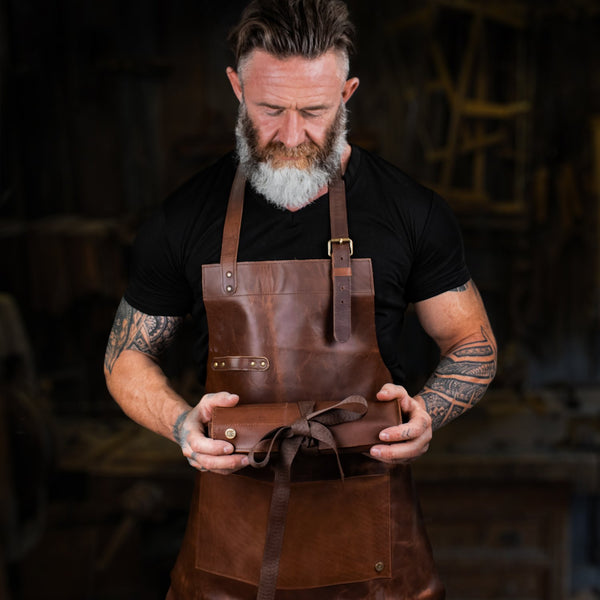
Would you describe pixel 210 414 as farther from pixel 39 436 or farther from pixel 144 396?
pixel 39 436

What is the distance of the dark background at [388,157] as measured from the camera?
12.6 ft

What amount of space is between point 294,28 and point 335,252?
46 cm

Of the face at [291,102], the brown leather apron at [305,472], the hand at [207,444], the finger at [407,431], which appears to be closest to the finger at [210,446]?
the hand at [207,444]

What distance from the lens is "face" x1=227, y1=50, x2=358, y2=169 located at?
1.54 meters

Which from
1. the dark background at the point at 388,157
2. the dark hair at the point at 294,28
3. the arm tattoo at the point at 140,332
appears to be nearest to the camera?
the dark hair at the point at 294,28

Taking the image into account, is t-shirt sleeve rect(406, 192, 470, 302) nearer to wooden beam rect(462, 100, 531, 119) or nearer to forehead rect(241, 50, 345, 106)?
forehead rect(241, 50, 345, 106)

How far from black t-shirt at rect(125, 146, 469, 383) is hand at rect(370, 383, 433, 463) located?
0.18 metres

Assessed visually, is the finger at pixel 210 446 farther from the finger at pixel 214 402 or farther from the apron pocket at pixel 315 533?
the apron pocket at pixel 315 533

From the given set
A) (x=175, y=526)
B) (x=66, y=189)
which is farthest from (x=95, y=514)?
(x=66, y=189)

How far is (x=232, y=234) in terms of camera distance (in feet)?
5.40

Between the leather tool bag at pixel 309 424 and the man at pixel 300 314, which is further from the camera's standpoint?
the man at pixel 300 314

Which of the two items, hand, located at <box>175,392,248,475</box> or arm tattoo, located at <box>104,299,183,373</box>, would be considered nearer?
hand, located at <box>175,392,248,475</box>

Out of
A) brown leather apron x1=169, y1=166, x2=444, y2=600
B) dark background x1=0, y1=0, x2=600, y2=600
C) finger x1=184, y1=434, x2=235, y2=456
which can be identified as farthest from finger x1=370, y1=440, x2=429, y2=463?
dark background x1=0, y1=0, x2=600, y2=600

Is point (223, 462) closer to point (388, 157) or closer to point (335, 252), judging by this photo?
point (335, 252)
